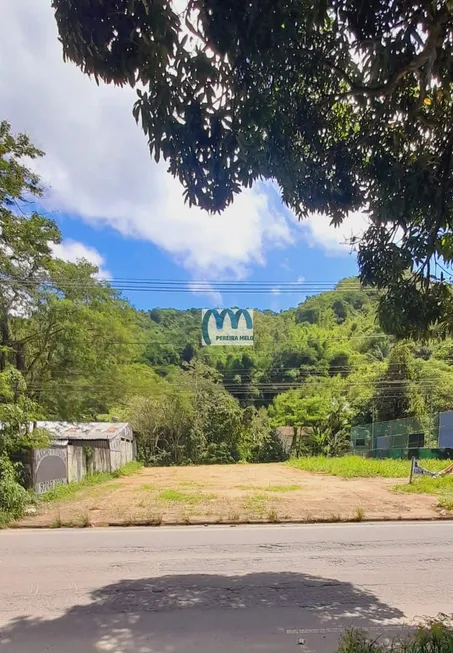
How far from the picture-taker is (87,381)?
660 inches

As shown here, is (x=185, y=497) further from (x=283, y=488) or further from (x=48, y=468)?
(x=48, y=468)

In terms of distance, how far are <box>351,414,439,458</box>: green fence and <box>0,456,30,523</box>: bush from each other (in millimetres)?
20019

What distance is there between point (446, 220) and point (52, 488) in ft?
43.7

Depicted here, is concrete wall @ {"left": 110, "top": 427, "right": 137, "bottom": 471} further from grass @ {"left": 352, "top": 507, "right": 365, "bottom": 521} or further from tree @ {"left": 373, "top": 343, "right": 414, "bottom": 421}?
tree @ {"left": 373, "top": 343, "right": 414, "bottom": 421}

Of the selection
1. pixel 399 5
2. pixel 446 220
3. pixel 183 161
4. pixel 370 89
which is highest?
pixel 399 5

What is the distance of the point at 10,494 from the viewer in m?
10.5

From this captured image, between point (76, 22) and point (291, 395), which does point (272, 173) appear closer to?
point (76, 22)

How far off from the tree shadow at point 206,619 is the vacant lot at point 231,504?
4.64m

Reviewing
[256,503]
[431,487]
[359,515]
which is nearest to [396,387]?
[431,487]

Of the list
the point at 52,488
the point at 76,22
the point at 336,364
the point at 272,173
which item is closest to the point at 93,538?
the point at 52,488

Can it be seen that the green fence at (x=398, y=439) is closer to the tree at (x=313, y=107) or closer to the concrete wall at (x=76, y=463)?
the concrete wall at (x=76, y=463)

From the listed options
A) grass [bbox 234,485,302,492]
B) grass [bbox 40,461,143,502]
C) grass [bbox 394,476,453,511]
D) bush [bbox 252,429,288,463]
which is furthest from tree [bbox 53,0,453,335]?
bush [bbox 252,429,288,463]

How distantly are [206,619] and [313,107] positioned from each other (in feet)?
14.7

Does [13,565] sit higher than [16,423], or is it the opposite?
[16,423]
